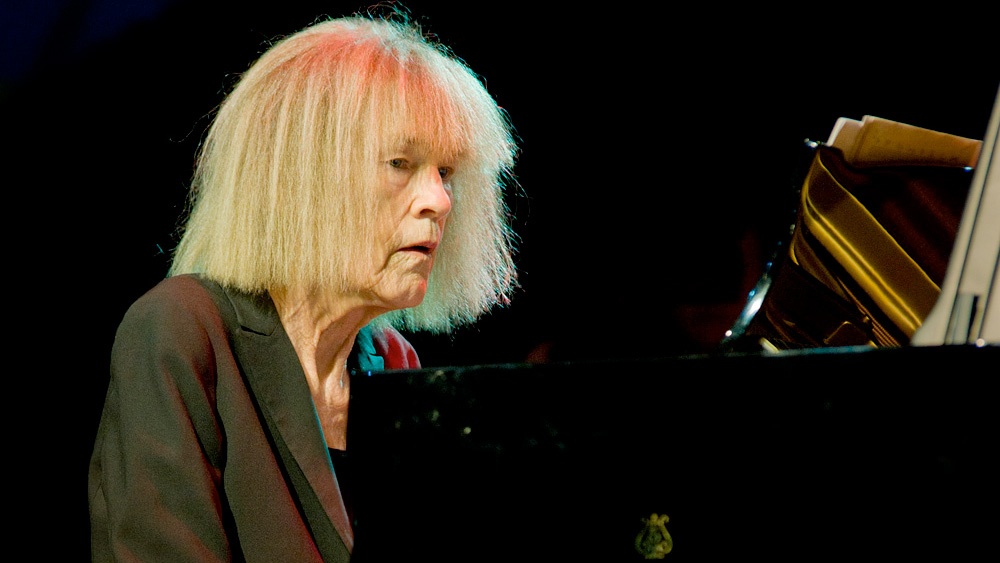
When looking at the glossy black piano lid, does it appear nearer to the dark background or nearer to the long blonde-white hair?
the long blonde-white hair

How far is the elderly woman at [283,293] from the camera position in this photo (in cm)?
135

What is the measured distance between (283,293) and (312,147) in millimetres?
285

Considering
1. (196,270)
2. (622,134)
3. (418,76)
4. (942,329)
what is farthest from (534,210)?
(942,329)

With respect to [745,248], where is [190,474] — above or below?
below

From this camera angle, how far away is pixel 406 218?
63.6 inches

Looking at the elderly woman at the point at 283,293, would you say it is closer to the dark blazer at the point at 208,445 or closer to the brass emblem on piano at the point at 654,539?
the dark blazer at the point at 208,445

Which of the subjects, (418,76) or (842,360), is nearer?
(842,360)

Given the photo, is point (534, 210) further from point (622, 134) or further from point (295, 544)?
point (295, 544)

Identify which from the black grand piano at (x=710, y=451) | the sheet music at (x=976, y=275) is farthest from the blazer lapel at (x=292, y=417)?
the sheet music at (x=976, y=275)

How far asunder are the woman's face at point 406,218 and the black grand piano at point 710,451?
589 millimetres

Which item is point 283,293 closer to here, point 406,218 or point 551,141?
point 406,218

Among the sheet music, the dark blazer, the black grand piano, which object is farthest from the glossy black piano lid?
the dark blazer

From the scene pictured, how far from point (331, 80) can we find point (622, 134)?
119 cm

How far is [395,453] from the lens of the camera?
1018 millimetres
